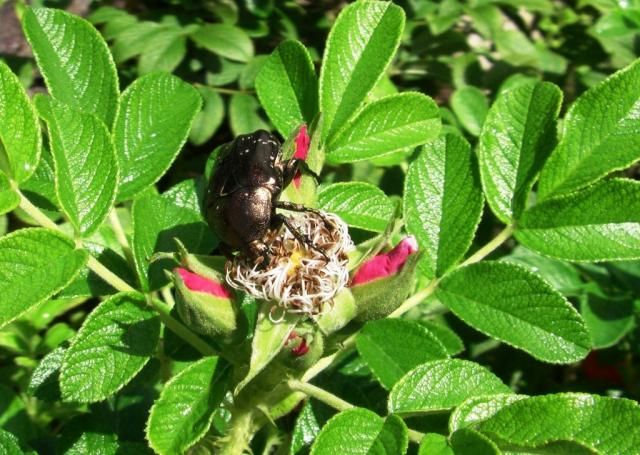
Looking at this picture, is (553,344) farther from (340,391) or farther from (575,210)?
(340,391)

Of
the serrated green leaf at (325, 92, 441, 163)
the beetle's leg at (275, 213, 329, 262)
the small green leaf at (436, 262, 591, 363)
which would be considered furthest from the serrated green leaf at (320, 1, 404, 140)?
the small green leaf at (436, 262, 591, 363)

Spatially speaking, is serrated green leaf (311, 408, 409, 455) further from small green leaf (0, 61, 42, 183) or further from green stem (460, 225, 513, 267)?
small green leaf (0, 61, 42, 183)

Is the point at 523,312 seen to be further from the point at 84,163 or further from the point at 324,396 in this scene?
the point at 84,163

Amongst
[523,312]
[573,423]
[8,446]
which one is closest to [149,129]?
[8,446]

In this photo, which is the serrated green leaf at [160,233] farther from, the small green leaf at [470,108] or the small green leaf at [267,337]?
the small green leaf at [470,108]

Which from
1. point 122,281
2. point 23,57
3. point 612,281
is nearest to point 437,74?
point 612,281
